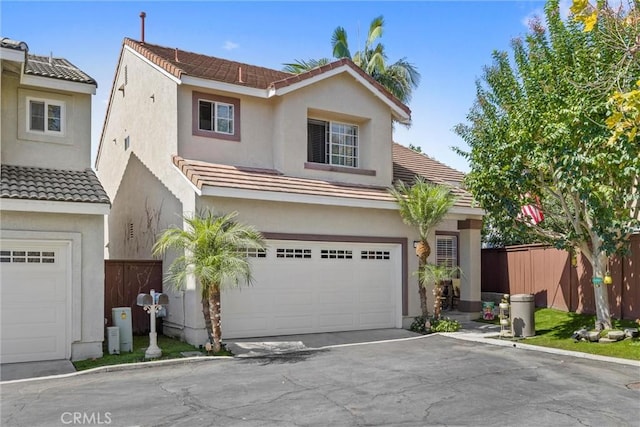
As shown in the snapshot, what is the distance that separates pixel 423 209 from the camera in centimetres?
1410

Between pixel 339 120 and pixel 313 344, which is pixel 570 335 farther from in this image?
pixel 339 120

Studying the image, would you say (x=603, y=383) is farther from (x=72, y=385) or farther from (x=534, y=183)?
(x=72, y=385)

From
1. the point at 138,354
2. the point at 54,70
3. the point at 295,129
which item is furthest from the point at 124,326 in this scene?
the point at 295,129

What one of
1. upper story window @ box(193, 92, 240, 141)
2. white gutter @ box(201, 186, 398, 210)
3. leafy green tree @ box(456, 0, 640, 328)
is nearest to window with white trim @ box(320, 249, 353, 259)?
white gutter @ box(201, 186, 398, 210)

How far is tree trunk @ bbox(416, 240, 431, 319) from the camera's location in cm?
1431

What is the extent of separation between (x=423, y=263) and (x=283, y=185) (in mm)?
4425

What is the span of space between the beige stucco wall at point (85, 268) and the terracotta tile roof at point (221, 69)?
15.1 ft

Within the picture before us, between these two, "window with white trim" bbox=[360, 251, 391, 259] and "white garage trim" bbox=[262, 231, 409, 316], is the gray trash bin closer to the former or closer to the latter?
"white garage trim" bbox=[262, 231, 409, 316]

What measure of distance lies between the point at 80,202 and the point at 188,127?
382 cm

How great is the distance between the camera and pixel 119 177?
18.5 meters

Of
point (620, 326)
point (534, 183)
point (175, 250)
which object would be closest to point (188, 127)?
point (175, 250)

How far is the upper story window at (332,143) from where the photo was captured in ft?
51.4

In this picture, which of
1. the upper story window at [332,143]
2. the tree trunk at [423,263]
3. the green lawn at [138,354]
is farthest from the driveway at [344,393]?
the upper story window at [332,143]

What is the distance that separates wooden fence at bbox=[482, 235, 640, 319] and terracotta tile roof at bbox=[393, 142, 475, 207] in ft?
10.2
